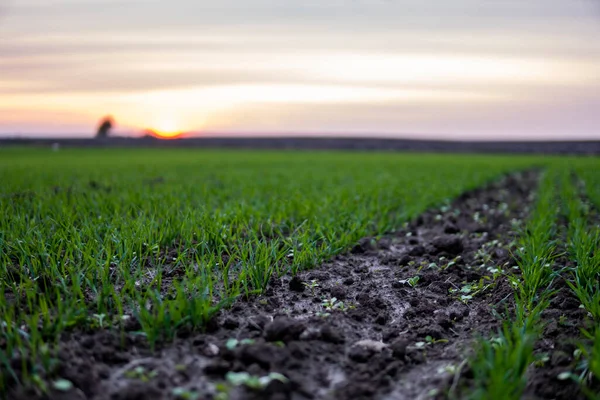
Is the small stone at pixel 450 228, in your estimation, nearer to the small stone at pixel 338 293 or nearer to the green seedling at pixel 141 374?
the small stone at pixel 338 293

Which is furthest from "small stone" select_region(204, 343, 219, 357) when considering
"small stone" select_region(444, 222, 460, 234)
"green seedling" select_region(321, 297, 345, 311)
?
"small stone" select_region(444, 222, 460, 234)

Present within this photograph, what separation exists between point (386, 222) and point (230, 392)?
162 inches

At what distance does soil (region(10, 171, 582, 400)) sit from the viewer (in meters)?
2.34

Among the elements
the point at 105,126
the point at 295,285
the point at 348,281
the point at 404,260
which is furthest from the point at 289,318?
the point at 105,126

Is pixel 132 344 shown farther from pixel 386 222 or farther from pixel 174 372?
pixel 386 222

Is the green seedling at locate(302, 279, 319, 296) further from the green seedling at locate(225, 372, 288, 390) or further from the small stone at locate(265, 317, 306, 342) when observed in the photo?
the green seedling at locate(225, 372, 288, 390)

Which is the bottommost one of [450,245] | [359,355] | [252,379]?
[359,355]

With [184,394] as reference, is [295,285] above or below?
above

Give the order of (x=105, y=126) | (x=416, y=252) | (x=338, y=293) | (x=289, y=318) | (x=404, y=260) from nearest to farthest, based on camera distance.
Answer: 1. (x=289, y=318)
2. (x=338, y=293)
3. (x=404, y=260)
4. (x=416, y=252)
5. (x=105, y=126)

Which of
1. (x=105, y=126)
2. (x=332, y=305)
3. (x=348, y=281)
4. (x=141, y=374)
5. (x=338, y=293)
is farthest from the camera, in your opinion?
(x=105, y=126)

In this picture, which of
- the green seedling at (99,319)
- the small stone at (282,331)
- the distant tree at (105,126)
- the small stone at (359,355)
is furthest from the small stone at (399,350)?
the distant tree at (105,126)

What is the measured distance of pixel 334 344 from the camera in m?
2.83

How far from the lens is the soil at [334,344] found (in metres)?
2.34

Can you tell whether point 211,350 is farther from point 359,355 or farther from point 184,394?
point 359,355
